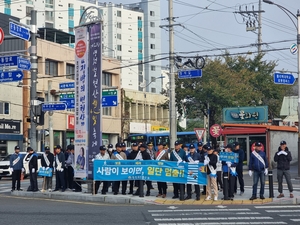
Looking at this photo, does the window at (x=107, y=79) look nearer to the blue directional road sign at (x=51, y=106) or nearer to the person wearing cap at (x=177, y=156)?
the blue directional road sign at (x=51, y=106)

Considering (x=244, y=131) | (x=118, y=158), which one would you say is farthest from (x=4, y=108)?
(x=118, y=158)

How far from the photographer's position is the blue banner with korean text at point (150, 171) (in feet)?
63.8

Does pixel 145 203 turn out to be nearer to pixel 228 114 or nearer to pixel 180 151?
pixel 180 151

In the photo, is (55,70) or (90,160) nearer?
(90,160)

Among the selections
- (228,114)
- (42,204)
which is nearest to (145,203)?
(42,204)

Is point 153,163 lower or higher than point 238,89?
lower

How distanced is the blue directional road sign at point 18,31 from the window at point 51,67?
1033 inches

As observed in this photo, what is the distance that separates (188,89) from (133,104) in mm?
14518

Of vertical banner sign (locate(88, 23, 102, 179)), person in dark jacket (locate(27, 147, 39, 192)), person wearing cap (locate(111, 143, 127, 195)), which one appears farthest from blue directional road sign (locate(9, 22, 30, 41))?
person wearing cap (locate(111, 143, 127, 195))

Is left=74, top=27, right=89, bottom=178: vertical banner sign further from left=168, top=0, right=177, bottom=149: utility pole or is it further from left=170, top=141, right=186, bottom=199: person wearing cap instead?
left=168, top=0, right=177, bottom=149: utility pole

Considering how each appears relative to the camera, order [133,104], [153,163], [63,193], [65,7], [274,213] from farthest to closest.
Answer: [65,7]
[133,104]
[63,193]
[153,163]
[274,213]

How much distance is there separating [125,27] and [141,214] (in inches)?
3277

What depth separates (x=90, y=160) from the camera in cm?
2136

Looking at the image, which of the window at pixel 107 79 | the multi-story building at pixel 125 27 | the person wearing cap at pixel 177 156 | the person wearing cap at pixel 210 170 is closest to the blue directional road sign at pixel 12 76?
the person wearing cap at pixel 177 156
